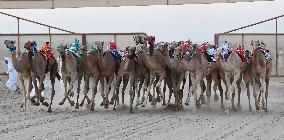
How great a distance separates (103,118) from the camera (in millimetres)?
14414

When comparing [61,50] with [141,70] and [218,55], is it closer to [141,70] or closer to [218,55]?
[141,70]

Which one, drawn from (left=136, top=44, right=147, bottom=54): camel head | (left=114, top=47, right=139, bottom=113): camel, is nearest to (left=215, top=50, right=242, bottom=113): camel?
(left=136, top=44, right=147, bottom=54): camel head

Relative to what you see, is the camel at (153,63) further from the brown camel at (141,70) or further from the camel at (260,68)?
the camel at (260,68)

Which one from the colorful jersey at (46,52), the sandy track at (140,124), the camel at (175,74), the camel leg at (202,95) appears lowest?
the sandy track at (140,124)

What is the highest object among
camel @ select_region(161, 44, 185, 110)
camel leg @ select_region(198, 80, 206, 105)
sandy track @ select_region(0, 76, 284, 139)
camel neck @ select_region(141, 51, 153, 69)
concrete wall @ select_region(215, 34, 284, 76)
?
concrete wall @ select_region(215, 34, 284, 76)

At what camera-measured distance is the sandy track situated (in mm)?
11531

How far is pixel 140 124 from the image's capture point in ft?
43.3

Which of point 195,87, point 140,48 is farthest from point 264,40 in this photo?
point 140,48

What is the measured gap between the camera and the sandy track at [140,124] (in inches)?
454

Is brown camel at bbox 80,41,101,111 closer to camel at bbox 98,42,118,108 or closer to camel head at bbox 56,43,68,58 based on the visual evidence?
camel at bbox 98,42,118,108

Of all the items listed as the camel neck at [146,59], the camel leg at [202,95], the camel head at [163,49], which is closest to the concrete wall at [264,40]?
the camel leg at [202,95]

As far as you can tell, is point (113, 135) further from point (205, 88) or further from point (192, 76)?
point (205, 88)

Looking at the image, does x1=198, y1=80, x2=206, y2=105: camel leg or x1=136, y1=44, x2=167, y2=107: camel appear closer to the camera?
x1=136, y1=44, x2=167, y2=107: camel

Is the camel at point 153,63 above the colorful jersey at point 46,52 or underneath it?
underneath
